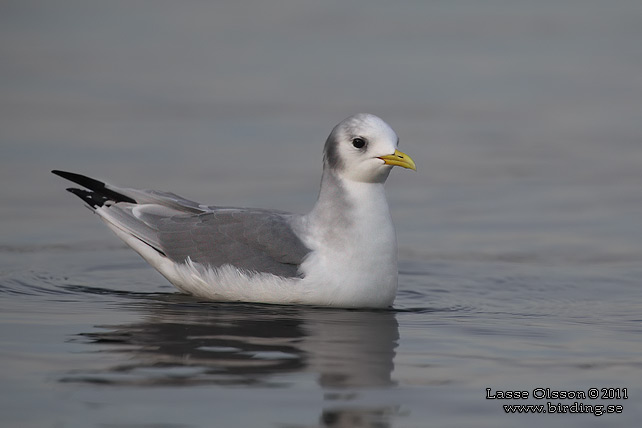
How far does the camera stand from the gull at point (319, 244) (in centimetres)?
865

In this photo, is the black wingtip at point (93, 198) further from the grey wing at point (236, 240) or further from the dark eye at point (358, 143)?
the dark eye at point (358, 143)

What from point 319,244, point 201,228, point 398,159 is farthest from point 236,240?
point 398,159

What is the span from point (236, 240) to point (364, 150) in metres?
1.10

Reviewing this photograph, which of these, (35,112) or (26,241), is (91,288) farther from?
(35,112)

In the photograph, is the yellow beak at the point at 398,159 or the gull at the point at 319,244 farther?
the gull at the point at 319,244

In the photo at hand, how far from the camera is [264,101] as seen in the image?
16.9 metres

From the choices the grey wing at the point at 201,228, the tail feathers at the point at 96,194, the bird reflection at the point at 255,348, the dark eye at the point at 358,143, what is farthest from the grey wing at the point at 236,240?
the dark eye at the point at 358,143

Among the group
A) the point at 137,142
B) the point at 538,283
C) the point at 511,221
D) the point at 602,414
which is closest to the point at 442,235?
the point at 511,221

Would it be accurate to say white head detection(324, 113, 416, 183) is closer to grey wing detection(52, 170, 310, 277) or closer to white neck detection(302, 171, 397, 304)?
white neck detection(302, 171, 397, 304)

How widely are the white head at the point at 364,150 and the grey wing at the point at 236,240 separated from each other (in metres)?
0.56

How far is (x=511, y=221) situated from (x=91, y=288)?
4.30m

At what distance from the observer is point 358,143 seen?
879 centimetres

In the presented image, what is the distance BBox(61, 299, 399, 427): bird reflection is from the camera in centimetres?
642

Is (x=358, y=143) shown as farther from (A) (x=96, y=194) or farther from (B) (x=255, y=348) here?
(A) (x=96, y=194)
